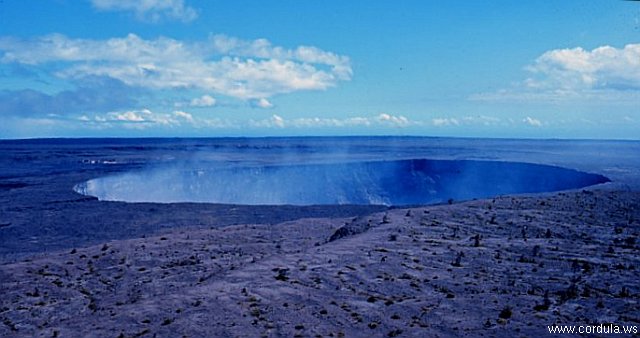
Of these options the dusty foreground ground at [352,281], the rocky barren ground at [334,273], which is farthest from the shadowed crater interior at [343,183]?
the dusty foreground ground at [352,281]

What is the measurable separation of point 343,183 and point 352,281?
4666cm

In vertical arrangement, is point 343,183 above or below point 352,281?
below

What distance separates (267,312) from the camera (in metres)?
11.4

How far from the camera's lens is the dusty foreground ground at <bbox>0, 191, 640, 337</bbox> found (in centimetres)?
1080

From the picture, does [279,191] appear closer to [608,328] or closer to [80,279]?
[80,279]

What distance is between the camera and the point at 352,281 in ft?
45.5

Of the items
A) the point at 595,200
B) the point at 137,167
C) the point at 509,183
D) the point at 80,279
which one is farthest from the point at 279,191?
the point at 80,279

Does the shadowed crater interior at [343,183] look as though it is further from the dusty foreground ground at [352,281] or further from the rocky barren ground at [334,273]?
the dusty foreground ground at [352,281]

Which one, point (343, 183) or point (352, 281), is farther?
point (343, 183)

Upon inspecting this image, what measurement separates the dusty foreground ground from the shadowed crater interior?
89.2 ft

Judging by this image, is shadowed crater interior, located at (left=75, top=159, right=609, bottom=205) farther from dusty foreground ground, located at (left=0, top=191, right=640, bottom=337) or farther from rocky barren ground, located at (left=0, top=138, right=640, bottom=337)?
dusty foreground ground, located at (left=0, top=191, right=640, bottom=337)

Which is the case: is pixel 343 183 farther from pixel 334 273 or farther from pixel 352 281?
pixel 352 281

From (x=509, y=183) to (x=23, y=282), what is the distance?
49.6m

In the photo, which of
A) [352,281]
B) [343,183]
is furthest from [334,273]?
[343,183]
